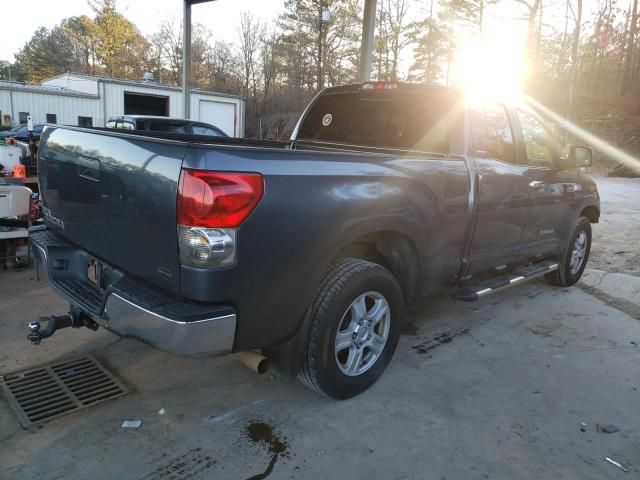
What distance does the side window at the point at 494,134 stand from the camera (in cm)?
389

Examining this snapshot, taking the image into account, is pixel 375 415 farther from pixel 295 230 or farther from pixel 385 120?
pixel 385 120

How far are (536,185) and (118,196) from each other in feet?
11.5

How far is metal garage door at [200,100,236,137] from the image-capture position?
1070 inches

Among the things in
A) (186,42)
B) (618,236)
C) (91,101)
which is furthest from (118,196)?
(91,101)

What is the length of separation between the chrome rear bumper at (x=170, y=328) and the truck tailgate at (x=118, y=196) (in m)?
0.17

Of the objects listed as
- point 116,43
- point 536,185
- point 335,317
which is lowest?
point 335,317

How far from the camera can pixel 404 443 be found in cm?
273

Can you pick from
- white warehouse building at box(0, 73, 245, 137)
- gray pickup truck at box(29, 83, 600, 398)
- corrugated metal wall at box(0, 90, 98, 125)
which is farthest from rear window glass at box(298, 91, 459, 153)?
corrugated metal wall at box(0, 90, 98, 125)

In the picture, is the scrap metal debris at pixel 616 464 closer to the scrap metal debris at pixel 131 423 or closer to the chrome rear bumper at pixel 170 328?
the chrome rear bumper at pixel 170 328

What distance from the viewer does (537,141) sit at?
4.64 m

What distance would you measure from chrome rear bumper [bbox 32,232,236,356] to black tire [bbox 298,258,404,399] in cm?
56

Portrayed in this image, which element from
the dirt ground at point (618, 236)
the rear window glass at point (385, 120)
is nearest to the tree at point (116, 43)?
the dirt ground at point (618, 236)

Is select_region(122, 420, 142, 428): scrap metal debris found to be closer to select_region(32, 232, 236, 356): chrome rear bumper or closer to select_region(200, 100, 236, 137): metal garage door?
select_region(32, 232, 236, 356): chrome rear bumper

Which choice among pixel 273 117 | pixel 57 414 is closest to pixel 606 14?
pixel 273 117
